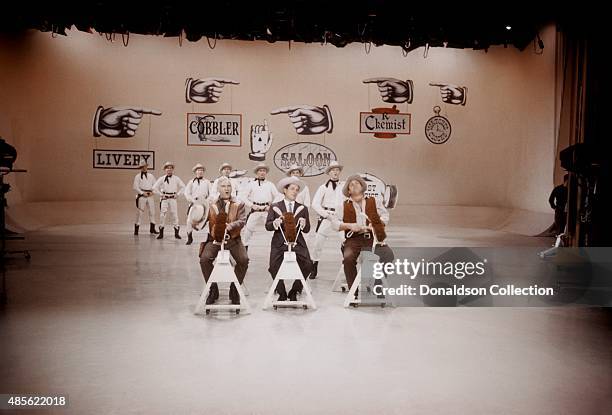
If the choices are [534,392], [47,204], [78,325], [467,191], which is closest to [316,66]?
[467,191]

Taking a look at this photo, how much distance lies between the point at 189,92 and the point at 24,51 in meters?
3.97

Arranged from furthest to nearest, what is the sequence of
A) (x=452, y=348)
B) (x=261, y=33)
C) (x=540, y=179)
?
(x=540, y=179) < (x=261, y=33) < (x=452, y=348)

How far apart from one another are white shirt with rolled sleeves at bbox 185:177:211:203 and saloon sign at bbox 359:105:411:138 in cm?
513

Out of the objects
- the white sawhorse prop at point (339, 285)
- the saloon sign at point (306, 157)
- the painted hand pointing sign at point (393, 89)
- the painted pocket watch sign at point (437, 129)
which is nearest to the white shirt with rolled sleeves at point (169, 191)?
the saloon sign at point (306, 157)

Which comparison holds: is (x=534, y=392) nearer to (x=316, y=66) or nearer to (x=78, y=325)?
(x=78, y=325)

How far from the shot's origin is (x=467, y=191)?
653 inches

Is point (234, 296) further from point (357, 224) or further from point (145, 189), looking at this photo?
point (145, 189)

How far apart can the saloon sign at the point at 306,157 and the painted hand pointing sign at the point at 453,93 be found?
3.31 m

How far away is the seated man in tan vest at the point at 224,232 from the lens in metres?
5.95

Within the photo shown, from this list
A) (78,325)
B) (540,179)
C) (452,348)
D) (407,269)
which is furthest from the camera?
(540,179)

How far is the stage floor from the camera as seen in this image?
3500mm

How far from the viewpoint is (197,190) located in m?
12.6

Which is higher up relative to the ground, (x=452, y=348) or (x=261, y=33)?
(x=261, y=33)

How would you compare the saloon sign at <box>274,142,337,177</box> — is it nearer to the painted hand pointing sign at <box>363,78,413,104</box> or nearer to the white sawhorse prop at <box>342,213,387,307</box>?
the painted hand pointing sign at <box>363,78,413,104</box>
